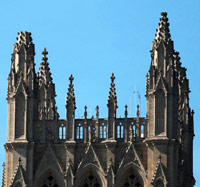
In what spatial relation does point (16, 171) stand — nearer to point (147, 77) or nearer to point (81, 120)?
point (81, 120)

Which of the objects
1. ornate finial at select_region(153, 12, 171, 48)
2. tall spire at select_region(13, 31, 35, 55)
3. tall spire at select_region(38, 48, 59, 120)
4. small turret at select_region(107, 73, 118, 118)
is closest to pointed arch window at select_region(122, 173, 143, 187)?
small turret at select_region(107, 73, 118, 118)

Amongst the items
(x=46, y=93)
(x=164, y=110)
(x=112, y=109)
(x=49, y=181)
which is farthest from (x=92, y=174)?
(x=46, y=93)

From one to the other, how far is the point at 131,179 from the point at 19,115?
7.80 meters

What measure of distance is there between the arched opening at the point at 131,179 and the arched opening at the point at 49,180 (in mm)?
4023

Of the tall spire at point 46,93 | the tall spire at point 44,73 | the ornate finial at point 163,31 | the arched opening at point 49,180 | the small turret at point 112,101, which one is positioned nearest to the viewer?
the arched opening at point 49,180

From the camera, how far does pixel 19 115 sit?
274ft

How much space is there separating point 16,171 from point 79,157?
3.78 m

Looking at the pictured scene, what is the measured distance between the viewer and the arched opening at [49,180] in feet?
270

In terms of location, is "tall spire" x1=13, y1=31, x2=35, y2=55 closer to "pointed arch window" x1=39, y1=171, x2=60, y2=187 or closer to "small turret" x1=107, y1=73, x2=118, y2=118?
"small turret" x1=107, y1=73, x2=118, y2=118

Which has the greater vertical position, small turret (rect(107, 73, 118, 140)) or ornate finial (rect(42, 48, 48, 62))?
ornate finial (rect(42, 48, 48, 62))

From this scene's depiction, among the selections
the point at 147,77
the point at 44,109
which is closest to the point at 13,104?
the point at 44,109

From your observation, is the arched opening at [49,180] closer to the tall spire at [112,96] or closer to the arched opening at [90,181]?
the arched opening at [90,181]

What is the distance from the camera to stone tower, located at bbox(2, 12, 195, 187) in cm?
8133

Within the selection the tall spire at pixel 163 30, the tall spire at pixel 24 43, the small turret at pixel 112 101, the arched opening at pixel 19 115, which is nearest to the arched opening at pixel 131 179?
the small turret at pixel 112 101
